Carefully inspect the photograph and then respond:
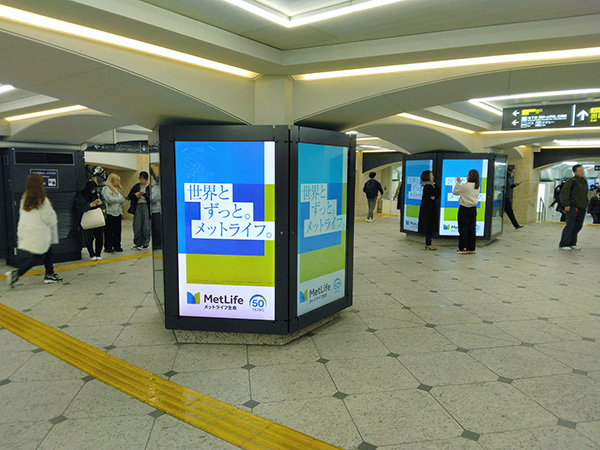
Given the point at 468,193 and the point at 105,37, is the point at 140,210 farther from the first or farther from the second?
the point at 468,193

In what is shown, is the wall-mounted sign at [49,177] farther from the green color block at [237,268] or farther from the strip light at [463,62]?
the strip light at [463,62]

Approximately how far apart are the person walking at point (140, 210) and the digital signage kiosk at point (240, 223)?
Result: 17.2 feet

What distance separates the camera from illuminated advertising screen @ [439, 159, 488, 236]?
32.7ft

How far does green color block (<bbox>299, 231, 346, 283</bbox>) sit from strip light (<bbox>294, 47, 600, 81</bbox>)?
1.72 meters

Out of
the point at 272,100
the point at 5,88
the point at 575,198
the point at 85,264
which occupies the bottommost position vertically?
the point at 85,264

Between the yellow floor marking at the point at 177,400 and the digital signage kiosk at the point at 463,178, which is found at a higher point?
the digital signage kiosk at the point at 463,178

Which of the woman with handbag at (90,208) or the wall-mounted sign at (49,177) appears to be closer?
the wall-mounted sign at (49,177)

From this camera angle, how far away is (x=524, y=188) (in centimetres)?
1545

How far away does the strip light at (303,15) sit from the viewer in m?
3.02

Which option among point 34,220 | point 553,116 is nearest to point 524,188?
point 553,116

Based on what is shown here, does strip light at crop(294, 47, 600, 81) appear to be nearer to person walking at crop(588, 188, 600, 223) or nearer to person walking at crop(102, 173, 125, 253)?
person walking at crop(102, 173, 125, 253)

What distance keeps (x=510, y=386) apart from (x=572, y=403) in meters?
0.42

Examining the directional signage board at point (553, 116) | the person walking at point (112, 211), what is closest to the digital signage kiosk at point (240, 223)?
the directional signage board at point (553, 116)

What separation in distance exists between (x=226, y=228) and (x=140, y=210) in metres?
5.99
